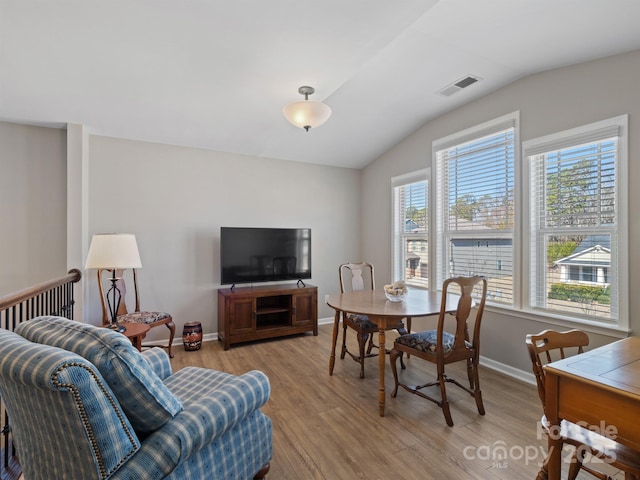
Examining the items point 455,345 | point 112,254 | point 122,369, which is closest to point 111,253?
point 112,254

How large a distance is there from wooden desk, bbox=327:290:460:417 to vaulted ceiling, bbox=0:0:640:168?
194 cm

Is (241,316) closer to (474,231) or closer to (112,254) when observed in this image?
(112,254)

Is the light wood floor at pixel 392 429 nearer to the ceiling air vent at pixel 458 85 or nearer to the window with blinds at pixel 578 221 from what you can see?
the window with blinds at pixel 578 221

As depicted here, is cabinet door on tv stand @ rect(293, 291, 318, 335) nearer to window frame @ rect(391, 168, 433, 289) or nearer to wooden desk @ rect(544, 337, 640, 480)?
window frame @ rect(391, 168, 433, 289)

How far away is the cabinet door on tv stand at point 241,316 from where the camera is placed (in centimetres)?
388

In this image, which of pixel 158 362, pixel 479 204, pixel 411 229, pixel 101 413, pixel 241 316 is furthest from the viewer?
pixel 411 229

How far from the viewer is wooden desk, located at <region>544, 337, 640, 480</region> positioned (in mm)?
1131

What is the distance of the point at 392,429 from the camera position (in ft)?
7.27

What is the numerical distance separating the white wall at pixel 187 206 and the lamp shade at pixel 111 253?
1.01 metres

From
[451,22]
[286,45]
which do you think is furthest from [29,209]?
[451,22]

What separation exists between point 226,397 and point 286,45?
228 cm

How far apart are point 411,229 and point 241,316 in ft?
8.36

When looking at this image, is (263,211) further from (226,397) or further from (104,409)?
(104,409)

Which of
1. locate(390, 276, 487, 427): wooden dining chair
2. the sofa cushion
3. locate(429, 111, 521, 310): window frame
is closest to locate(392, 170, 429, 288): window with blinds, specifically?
locate(429, 111, 521, 310): window frame
